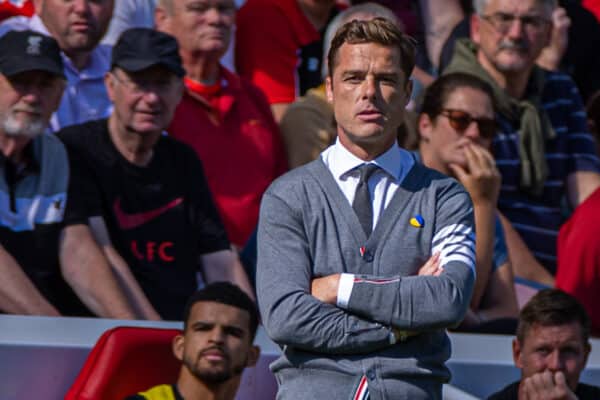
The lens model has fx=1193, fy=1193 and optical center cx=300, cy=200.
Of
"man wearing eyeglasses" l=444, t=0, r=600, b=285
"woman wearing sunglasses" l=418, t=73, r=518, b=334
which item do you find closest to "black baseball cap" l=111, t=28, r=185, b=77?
"woman wearing sunglasses" l=418, t=73, r=518, b=334

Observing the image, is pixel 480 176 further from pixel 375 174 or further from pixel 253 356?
pixel 375 174

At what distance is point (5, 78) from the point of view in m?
Answer: 5.21

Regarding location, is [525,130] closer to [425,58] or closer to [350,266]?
[425,58]

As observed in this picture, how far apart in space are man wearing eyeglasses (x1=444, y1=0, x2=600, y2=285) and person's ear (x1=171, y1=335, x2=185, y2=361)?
7.77ft

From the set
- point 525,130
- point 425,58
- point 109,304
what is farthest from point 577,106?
point 109,304

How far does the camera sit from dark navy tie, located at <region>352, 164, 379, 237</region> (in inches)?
119

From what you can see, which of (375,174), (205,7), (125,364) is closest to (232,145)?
(205,7)

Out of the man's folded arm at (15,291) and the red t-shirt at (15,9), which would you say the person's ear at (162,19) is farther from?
the man's folded arm at (15,291)

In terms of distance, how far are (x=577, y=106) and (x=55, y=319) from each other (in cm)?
365

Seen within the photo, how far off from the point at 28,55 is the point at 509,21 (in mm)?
2818

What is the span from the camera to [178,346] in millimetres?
4555

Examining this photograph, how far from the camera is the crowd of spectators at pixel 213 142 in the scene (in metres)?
5.11

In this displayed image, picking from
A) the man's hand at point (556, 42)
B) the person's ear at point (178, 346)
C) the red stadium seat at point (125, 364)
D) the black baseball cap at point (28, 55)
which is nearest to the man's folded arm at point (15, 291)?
the red stadium seat at point (125, 364)

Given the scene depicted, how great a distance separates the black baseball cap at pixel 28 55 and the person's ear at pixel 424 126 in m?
1.81
